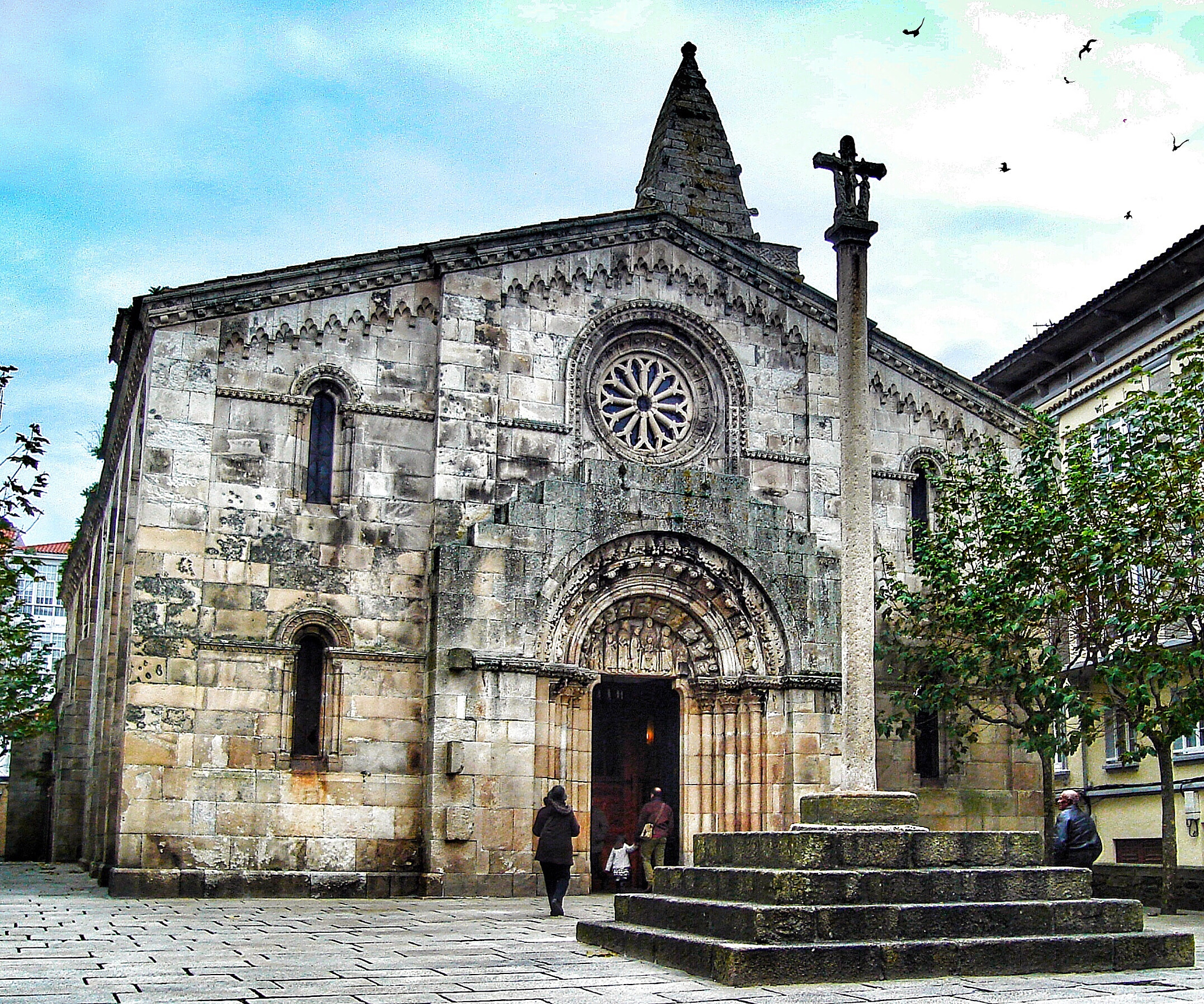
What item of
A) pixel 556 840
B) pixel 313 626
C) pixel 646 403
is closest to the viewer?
pixel 556 840

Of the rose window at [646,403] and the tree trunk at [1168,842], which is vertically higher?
the rose window at [646,403]

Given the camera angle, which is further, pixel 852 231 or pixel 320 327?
pixel 320 327

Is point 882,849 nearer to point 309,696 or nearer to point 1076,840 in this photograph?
point 1076,840

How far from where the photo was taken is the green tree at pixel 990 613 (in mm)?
22625

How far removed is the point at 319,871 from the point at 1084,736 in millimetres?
12437

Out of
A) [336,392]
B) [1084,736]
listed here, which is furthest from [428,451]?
[1084,736]

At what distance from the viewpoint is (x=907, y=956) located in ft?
39.5

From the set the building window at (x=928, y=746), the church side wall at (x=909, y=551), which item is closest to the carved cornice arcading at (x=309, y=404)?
the church side wall at (x=909, y=551)

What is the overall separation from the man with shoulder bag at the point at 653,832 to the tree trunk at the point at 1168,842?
7.97 meters

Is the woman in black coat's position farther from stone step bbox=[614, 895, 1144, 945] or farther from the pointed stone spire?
the pointed stone spire

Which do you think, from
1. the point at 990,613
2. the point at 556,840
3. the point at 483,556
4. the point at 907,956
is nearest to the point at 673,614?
the point at 483,556

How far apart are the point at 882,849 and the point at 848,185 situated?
7396mm

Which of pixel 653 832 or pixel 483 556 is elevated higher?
pixel 483 556

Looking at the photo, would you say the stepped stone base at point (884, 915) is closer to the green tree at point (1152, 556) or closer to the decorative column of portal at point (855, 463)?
the decorative column of portal at point (855, 463)
